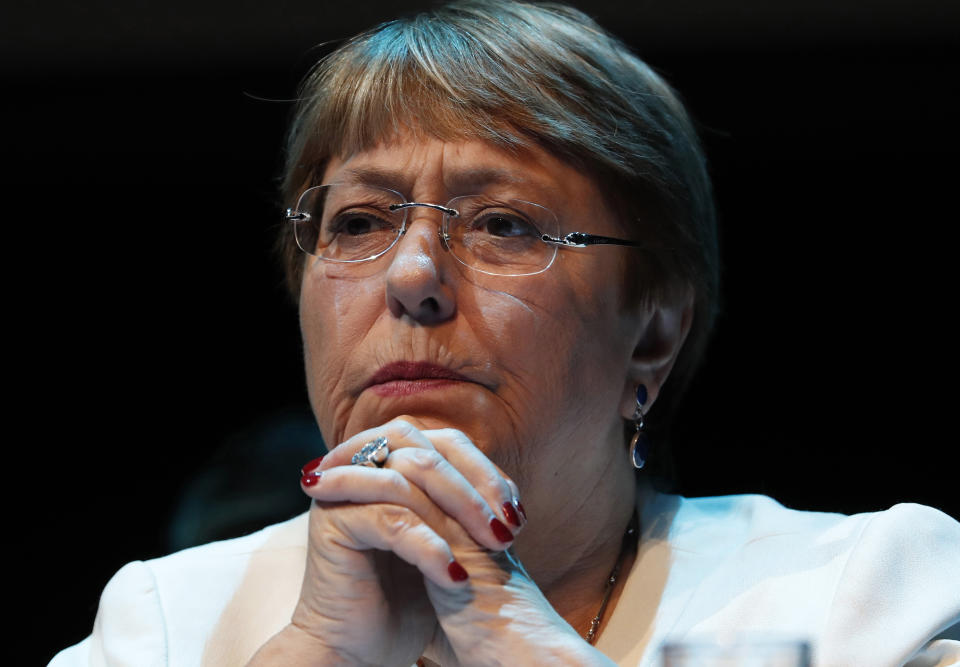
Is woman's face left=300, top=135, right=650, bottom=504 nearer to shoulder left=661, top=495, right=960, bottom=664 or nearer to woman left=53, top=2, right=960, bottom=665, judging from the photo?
woman left=53, top=2, right=960, bottom=665

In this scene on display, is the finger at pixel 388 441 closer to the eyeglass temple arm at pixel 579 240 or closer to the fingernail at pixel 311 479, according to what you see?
the fingernail at pixel 311 479

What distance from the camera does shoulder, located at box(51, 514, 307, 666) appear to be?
1821 millimetres

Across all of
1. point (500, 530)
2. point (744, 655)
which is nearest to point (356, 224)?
point (500, 530)

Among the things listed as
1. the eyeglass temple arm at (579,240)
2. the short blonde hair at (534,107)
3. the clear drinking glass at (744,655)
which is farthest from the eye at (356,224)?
the clear drinking glass at (744,655)

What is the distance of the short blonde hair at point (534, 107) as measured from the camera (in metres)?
1.72

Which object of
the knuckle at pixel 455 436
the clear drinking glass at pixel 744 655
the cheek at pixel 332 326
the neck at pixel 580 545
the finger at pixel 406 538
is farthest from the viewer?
the neck at pixel 580 545

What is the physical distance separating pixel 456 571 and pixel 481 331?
0.42 metres

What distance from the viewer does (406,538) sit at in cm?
132

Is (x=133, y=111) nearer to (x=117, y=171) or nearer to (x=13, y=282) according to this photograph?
(x=117, y=171)

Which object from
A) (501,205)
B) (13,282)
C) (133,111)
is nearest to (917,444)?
(501,205)

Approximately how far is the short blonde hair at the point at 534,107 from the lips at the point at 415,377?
0.41 metres

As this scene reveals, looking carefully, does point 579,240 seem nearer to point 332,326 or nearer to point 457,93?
point 457,93

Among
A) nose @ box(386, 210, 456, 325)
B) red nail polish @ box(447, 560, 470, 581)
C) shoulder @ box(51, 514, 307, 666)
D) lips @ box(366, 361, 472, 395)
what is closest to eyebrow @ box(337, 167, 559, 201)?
nose @ box(386, 210, 456, 325)

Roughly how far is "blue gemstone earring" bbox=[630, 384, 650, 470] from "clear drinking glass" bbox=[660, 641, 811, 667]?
3.15ft
